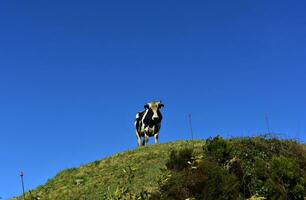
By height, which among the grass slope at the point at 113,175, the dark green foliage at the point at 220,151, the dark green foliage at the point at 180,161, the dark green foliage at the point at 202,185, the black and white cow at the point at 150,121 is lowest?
the dark green foliage at the point at 202,185

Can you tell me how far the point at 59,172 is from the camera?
122 ft

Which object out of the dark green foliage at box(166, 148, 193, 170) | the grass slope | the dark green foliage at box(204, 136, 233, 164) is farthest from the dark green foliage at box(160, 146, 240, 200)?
the grass slope

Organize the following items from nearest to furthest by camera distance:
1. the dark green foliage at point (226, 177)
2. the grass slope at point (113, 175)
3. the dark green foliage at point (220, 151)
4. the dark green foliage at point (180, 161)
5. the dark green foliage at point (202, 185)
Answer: the dark green foliage at point (202, 185)
the dark green foliage at point (226, 177)
the dark green foliage at point (180, 161)
the dark green foliage at point (220, 151)
the grass slope at point (113, 175)

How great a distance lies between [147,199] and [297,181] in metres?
6.95

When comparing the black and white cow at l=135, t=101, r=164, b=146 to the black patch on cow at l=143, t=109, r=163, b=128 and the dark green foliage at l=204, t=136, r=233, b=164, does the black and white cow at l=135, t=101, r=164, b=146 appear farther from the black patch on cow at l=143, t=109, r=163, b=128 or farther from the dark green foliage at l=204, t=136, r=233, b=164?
the dark green foliage at l=204, t=136, r=233, b=164

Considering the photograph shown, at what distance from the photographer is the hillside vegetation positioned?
17.5m

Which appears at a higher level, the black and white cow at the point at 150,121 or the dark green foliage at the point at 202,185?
the black and white cow at the point at 150,121

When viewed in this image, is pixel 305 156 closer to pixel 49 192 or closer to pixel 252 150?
pixel 252 150

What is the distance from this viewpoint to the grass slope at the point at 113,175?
89.0ft

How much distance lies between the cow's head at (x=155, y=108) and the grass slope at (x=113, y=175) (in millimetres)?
5721

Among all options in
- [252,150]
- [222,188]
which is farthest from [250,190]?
[252,150]

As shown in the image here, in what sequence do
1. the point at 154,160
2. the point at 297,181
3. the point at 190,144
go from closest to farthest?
the point at 297,181
the point at 154,160
the point at 190,144

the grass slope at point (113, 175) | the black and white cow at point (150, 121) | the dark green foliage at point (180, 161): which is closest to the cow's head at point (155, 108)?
the black and white cow at point (150, 121)

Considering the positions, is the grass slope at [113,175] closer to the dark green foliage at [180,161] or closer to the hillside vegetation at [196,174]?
the hillside vegetation at [196,174]
